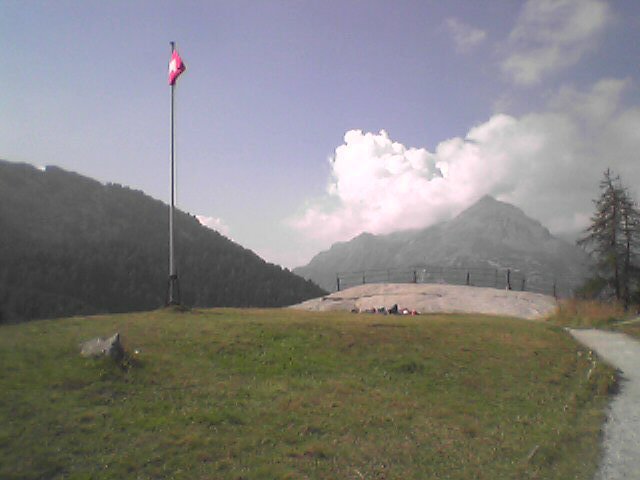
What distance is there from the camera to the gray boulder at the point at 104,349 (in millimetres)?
11180

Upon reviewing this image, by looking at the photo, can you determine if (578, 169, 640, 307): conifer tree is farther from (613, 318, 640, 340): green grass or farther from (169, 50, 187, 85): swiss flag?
(169, 50, 187, 85): swiss flag

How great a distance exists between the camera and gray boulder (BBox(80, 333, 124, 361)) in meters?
11.2

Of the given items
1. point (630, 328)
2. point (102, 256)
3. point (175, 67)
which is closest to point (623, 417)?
point (630, 328)

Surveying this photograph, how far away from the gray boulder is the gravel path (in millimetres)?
9934

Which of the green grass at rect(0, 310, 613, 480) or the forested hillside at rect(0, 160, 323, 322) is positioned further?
the forested hillside at rect(0, 160, 323, 322)

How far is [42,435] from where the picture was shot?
25.1 ft

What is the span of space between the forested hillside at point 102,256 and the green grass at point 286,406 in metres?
95.7

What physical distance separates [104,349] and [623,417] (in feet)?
40.0

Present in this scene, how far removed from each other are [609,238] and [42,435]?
37871mm

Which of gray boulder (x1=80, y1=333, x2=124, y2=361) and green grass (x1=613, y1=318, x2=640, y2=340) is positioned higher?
gray boulder (x1=80, y1=333, x2=124, y2=361)

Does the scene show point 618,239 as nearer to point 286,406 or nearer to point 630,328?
point 630,328

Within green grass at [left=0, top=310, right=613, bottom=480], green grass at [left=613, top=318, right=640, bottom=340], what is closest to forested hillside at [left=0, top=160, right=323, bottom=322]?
green grass at [left=0, top=310, right=613, bottom=480]

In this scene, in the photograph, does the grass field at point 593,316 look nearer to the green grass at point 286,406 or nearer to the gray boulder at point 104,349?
the green grass at point 286,406

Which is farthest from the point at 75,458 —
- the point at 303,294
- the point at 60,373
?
the point at 303,294
